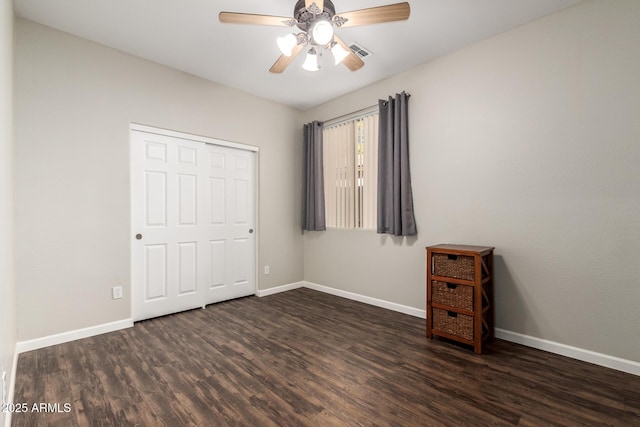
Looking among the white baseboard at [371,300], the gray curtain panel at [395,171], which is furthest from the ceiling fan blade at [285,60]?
the white baseboard at [371,300]

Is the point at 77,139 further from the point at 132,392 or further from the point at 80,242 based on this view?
the point at 132,392

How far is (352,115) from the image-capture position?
4012 millimetres

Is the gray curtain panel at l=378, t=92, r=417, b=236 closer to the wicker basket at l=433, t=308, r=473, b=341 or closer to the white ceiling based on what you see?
the white ceiling

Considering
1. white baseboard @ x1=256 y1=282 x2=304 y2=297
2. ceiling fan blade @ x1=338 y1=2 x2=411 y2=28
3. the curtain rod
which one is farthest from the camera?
white baseboard @ x1=256 y1=282 x2=304 y2=297

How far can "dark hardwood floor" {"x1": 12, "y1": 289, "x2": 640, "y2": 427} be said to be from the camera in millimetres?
1691

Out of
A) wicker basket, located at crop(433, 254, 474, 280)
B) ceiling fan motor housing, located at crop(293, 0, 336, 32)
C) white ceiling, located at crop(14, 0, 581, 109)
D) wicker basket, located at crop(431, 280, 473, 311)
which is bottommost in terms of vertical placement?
wicker basket, located at crop(431, 280, 473, 311)

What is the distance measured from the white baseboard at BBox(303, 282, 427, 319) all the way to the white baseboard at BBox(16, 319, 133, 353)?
2409 millimetres

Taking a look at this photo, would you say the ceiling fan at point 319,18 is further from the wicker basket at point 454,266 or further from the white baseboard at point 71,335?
the white baseboard at point 71,335

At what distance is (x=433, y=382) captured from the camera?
2.02 metres

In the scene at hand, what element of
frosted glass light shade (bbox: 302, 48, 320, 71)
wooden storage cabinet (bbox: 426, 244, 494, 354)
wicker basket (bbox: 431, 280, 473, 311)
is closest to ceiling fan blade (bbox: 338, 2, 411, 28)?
frosted glass light shade (bbox: 302, 48, 320, 71)

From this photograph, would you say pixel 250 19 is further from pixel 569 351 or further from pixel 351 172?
pixel 569 351

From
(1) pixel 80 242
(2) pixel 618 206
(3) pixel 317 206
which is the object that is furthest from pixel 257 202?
(2) pixel 618 206

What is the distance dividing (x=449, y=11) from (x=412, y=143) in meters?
1.28

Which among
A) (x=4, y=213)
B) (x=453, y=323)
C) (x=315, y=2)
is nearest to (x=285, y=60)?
(x=315, y=2)
